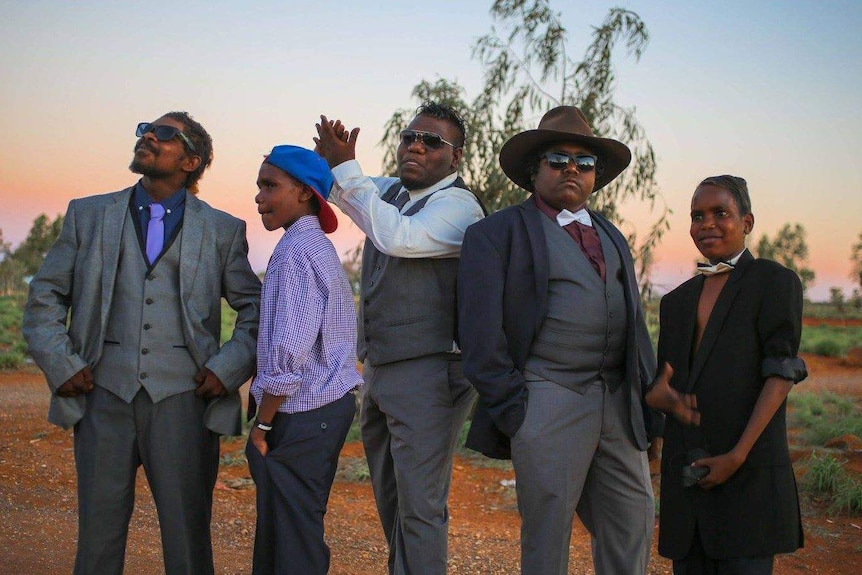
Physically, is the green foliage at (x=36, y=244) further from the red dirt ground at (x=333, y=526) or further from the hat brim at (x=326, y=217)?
the hat brim at (x=326, y=217)

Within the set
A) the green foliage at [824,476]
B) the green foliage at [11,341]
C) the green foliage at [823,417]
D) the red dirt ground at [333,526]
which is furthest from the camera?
the green foliage at [11,341]

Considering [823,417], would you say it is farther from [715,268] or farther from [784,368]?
[784,368]


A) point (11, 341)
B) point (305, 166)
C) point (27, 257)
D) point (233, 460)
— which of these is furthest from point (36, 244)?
point (305, 166)

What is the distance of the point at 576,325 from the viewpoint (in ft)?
11.5

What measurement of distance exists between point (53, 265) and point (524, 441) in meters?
2.11

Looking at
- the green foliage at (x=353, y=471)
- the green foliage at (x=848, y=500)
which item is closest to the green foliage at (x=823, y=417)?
the green foliage at (x=848, y=500)

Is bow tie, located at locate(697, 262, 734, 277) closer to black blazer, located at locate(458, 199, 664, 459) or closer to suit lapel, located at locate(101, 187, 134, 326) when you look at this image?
black blazer, located at locate(458, 199, 664, 459)

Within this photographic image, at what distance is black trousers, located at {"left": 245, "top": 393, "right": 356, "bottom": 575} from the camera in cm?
349

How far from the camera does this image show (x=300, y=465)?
11.5ft

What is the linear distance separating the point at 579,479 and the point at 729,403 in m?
0.67

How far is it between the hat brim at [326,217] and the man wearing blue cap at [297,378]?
7 centimetres

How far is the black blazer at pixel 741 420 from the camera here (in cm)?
320

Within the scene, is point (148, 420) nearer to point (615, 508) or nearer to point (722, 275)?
point (615, 508)

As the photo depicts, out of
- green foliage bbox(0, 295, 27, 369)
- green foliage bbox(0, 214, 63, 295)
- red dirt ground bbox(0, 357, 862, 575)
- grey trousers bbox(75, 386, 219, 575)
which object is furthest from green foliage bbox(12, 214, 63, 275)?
grey trousers bbox(75, 386, 219, 575)
